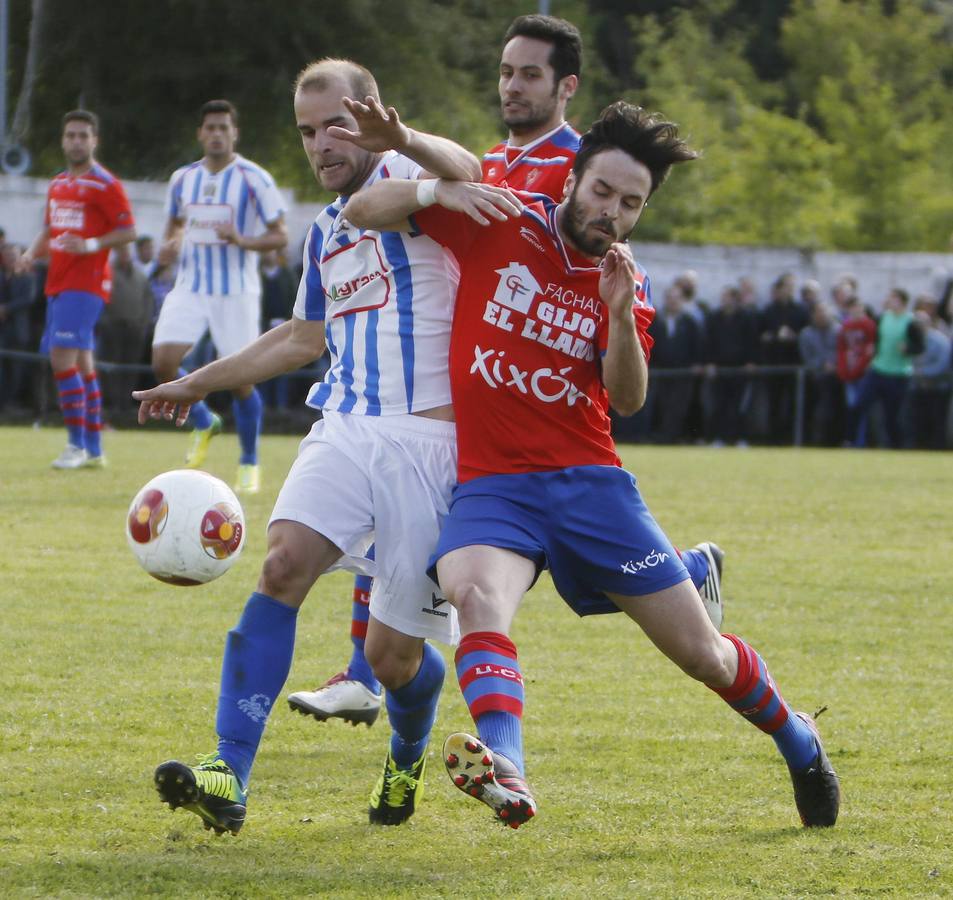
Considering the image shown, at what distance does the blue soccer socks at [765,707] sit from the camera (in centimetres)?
457

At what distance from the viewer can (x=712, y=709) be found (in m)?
6.14

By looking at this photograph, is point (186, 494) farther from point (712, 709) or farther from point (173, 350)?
point (173, 350)

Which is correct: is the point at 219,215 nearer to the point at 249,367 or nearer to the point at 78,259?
the point at 78,259

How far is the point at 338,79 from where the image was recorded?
187 inches

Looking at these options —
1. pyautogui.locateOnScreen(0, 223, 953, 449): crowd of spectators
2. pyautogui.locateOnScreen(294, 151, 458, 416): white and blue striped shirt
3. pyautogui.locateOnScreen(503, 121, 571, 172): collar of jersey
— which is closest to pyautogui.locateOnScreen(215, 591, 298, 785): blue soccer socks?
pyautogui.locateOnScreen(294, 151, 458, 416): white and blue striped shirt

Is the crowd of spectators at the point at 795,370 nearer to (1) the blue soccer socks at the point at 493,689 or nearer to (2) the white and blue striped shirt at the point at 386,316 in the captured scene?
(2) the white and blue striped shirt at the point at 386,316

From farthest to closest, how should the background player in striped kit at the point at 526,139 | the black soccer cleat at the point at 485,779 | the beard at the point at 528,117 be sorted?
the beard at the point at 528,117 < the background player in striped kit at the point at 526,139 < the black soccer cleat at the point at 485,779

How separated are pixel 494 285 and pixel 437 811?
151 centimetres

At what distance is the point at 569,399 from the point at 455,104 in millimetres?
31349

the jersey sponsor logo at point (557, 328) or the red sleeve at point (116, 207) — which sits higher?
the red sleeve at point (116, 207)

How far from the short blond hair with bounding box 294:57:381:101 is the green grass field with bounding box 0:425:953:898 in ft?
6.63

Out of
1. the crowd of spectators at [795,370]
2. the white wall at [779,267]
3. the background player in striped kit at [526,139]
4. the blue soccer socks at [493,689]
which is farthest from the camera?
Result: the white wall at [779,267]

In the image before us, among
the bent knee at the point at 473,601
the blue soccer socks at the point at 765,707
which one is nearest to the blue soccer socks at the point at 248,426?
the blue soccer socks at the point at 765,707

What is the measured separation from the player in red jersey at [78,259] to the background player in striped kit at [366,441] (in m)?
8.21
